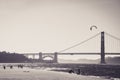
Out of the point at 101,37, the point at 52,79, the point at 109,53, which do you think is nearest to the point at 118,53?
the point at 109,53

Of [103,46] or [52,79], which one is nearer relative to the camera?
[52,79]

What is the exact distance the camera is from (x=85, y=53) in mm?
190125

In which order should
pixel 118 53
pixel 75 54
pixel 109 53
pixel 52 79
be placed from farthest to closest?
pixel 75 54, pixel 109 53, pixel 118 53, pixel 52 79

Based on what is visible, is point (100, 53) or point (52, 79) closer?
point (52, 79)

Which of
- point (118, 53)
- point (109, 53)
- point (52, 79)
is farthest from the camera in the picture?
point (109, 53)

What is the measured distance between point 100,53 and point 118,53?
67.8ft

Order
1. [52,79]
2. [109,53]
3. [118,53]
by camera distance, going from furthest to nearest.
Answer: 1. [109,53]
2. [118,53]
3. [52,79]

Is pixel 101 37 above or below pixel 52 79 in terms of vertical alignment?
above

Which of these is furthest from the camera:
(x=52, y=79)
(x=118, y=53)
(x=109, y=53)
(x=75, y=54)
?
(x=75, y=54)

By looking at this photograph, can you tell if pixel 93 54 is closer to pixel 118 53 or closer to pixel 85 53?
pixel 85 53

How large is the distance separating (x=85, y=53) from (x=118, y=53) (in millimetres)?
21980

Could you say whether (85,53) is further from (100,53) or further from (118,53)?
(118,53)

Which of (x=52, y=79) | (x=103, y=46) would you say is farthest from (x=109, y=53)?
(x=52, y=79)

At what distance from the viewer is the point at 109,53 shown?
610 ft
